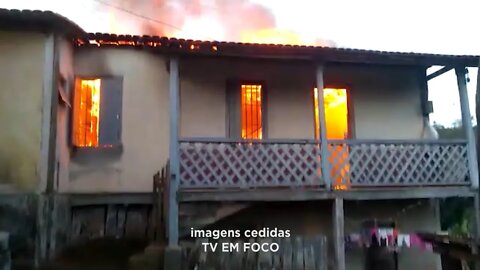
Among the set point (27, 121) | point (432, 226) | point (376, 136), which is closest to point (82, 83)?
point (27, 121)

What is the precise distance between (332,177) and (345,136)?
2.25 metres

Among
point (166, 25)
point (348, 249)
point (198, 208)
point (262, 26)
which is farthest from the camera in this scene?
point (262, 26)

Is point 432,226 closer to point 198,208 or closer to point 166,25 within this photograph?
point 198,208

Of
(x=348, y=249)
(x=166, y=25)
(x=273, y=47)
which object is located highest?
(x=166, y=25)

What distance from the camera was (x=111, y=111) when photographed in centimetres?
1089

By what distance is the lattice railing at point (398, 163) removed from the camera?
386 inches

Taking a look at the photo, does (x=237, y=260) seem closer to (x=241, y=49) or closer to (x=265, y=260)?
(x=265, y=260)

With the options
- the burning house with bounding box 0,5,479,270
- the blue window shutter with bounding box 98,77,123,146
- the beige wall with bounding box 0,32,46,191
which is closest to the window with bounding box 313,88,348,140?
the burning house with bounding box 0,5,479,270

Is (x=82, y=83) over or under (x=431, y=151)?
over

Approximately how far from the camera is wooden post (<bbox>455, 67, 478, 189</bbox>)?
32.6ft

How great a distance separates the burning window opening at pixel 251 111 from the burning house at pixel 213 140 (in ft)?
0.09

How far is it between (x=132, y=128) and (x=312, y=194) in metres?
4.54

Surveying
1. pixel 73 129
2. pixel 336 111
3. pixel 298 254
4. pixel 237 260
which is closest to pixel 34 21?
pixel 73 129

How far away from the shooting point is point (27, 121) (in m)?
9.41
